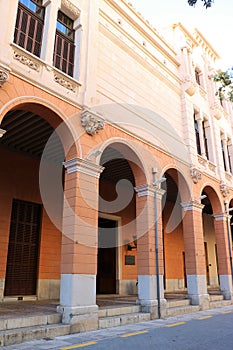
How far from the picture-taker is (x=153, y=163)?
11.2 metres

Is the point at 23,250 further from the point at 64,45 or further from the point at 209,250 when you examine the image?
the point at 209,250

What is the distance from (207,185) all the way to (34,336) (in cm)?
1048

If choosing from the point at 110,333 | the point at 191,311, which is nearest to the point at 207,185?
the point at 191,311

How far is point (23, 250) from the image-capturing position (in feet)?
34.7

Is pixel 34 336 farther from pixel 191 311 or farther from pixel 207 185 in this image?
pixel 207 185

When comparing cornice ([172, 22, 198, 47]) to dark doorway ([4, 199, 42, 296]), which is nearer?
dark doorway ([4, 199, 42, 296])

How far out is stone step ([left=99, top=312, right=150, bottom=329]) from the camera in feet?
25.0

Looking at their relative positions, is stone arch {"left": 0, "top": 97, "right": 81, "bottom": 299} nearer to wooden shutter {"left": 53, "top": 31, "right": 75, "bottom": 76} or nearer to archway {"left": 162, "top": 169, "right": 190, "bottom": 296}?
wooden shutter {"left": 53, "top": 31, "right": 75, "bottom": 76}

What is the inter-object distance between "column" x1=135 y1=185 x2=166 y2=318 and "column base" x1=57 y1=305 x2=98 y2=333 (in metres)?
2.40

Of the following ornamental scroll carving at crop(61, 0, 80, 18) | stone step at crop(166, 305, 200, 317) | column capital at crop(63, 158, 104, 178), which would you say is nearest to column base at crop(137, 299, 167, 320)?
stone step at crop(166, 305, 200, 317)

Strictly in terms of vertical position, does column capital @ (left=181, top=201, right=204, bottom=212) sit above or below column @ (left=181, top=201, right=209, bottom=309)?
above

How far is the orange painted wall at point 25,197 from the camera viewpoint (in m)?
10.1

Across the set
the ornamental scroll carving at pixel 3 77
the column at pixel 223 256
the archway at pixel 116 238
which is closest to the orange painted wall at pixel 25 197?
the archway at pixel 116 238

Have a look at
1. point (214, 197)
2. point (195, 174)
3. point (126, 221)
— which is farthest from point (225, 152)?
point (126, 221)
